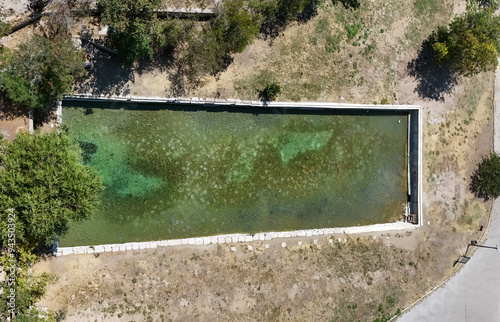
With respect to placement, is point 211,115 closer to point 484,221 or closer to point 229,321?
point 229,321

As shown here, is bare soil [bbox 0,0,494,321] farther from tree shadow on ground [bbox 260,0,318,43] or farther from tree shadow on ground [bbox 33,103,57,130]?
tree shadow on ground [bbox 33,103,57,130]

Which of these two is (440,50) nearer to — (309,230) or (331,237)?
(331,237)

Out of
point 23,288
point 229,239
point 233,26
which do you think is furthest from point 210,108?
point 23,288

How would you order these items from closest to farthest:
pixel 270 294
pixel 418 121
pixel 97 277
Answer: pixel 97 277, pixel 270 294, pixel 418 121

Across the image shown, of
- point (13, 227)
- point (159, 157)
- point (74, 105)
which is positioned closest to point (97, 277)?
point (13, 227)

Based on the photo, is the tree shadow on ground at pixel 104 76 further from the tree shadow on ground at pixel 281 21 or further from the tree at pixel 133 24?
the tree shadow on ground at pixel 281 21

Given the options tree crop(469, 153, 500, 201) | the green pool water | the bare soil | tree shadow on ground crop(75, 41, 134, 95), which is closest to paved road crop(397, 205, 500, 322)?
the bare soil

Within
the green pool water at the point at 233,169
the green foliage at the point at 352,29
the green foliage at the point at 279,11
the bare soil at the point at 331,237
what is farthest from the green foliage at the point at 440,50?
the green foliage at the point at 279,11
